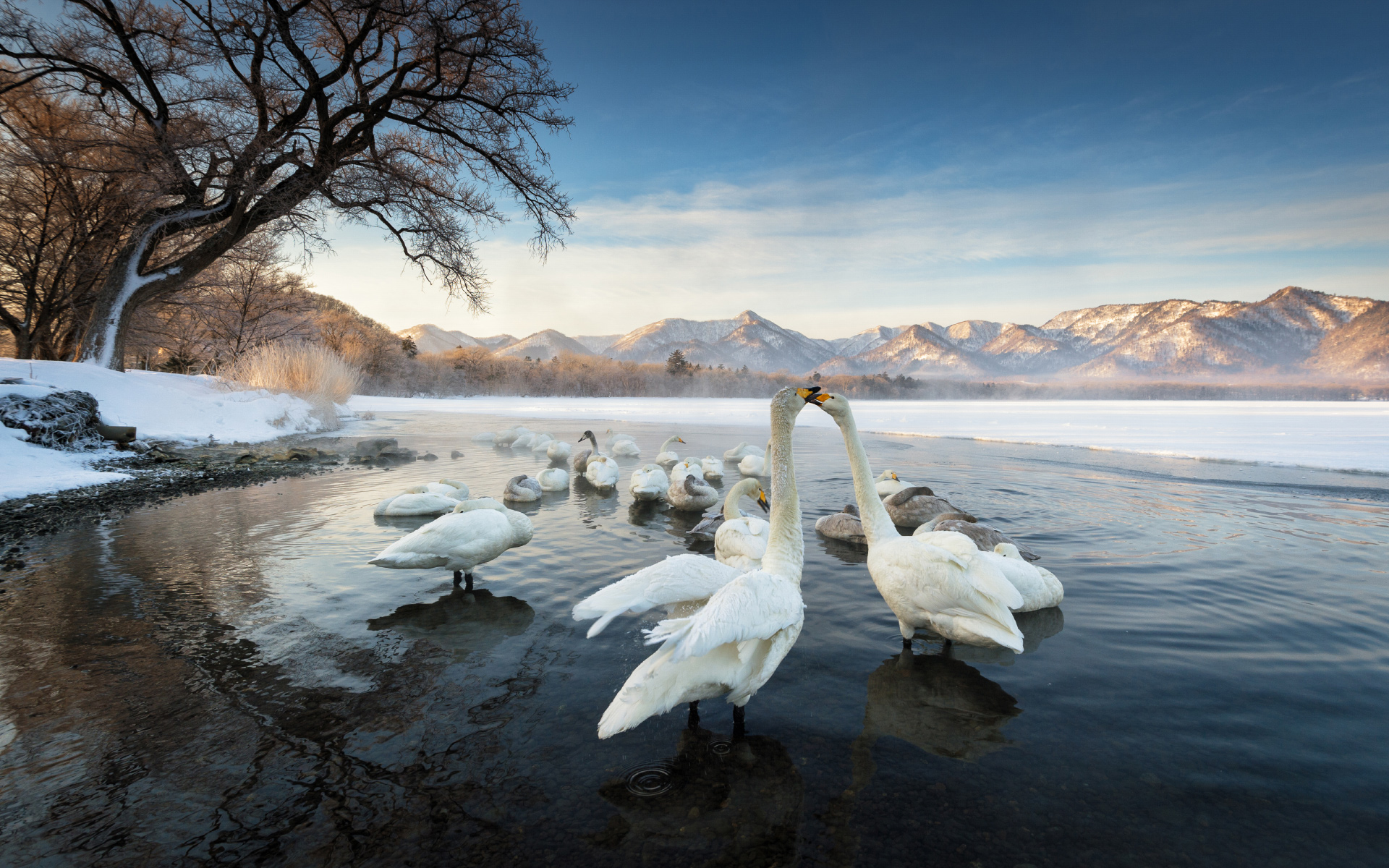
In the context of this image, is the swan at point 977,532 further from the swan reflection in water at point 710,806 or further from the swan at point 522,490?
the swan at point 522,490

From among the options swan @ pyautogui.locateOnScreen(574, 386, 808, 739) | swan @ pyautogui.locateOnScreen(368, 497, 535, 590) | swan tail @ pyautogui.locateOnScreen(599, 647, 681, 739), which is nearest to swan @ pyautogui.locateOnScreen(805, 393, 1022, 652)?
swan @ pyautogui.locateOnScreen(574, 386, 808, 739)

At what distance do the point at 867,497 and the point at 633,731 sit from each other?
87.9 inches

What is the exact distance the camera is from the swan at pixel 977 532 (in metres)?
5.61

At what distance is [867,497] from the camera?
13.3 feet

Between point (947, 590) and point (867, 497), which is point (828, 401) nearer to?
point (867, 497)

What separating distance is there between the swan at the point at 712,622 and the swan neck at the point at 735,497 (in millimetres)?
1796

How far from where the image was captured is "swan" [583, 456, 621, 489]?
973cm

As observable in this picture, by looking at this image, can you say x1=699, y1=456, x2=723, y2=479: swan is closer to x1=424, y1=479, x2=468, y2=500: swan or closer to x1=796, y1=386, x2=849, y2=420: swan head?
x1=424, y1=479, x2=468, y2=500: swan

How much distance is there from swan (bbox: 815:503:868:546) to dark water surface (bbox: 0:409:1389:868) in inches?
33.0

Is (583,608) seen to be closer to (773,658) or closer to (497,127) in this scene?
(773,658)

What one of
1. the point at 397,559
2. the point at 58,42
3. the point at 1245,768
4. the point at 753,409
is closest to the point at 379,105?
the point at 58,42

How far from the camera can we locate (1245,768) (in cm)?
259

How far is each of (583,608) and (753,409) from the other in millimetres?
30248

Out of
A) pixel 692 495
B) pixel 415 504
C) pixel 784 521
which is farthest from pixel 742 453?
pixel 784 521
